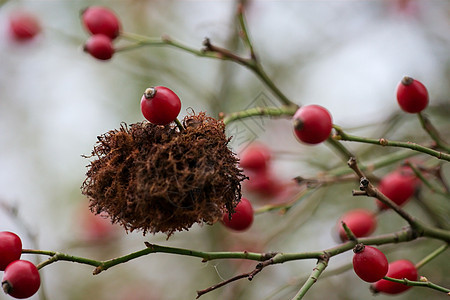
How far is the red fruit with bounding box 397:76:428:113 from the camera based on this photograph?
169cm

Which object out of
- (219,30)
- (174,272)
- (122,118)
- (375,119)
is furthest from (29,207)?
(375,119)

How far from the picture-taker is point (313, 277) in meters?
1.42

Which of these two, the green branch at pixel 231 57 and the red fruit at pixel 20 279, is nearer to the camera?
the red fruit at pixel 20 279

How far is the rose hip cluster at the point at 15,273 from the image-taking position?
1.43 meters

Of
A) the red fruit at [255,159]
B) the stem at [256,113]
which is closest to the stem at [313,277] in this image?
the stem at [256,113]

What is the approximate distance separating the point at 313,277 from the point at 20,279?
85 cm

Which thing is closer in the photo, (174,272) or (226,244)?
(226,244)

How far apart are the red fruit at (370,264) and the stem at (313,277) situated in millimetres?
103

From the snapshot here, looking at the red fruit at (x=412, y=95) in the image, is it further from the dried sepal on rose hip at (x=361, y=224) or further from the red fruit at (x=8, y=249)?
the red fruit at (x=8, y=249)

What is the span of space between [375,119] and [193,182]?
6.25 ft

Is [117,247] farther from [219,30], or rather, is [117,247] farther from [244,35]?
[244,35]

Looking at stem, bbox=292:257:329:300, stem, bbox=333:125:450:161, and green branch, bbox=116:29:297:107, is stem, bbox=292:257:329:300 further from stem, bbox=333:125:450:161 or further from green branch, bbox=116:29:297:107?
green branch, bbox=116:29:297:107

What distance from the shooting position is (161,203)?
1.41m

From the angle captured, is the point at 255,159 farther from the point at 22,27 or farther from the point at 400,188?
the point at 22,27
